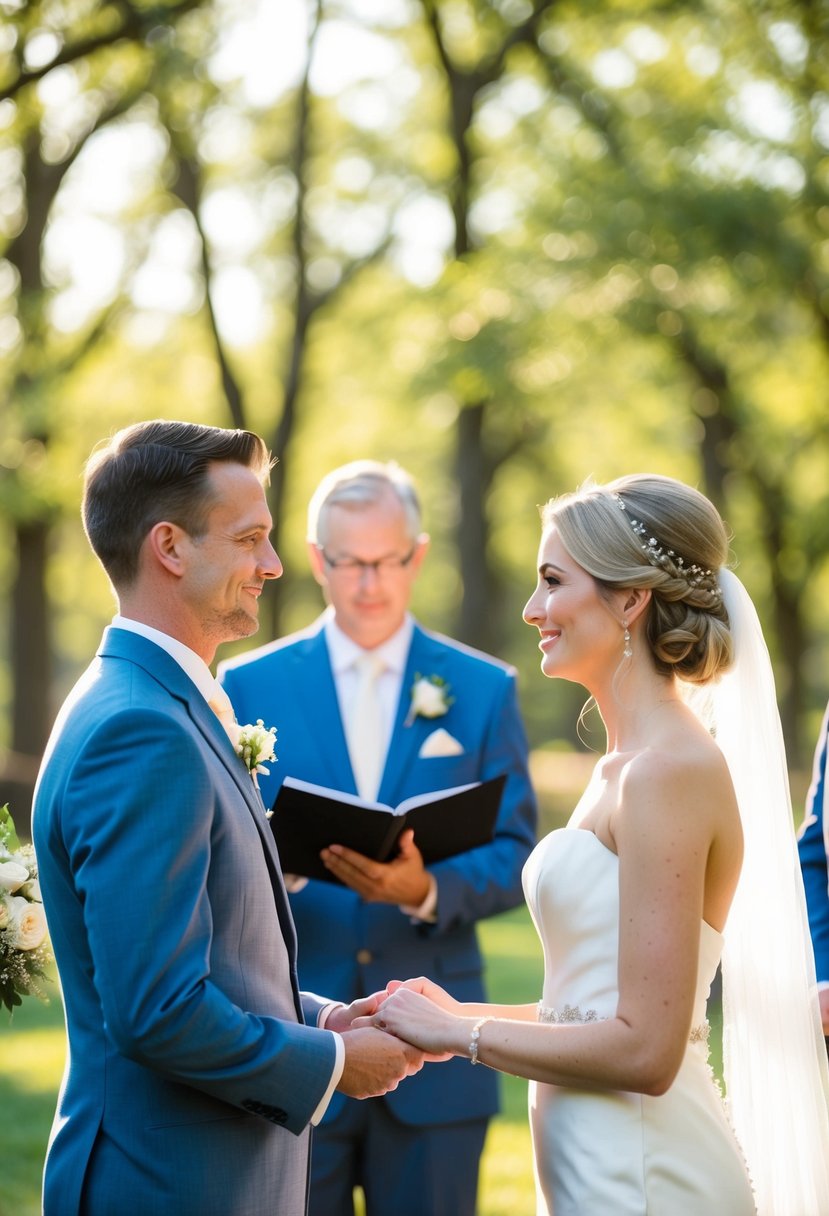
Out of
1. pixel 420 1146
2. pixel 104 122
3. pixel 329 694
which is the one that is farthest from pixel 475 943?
pixel 104 122

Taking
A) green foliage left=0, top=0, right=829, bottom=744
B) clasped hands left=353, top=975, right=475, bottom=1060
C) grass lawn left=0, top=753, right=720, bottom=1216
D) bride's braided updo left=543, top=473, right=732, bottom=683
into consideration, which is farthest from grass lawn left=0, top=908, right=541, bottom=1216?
green foliage left=0, top=0, right=829, bottom=744

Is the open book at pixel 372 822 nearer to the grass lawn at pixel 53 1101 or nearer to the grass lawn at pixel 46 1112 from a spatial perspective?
the grass lawn at pixel 53 1101

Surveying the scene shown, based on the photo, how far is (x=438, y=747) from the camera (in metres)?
4.54

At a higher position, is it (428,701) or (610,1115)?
(428,701)

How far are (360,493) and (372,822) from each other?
4.65 feet

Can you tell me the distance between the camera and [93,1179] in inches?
105

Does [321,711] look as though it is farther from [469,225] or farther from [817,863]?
[469,225]

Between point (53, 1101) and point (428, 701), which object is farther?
point (53, 1101)

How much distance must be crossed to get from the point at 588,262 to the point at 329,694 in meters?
12.5

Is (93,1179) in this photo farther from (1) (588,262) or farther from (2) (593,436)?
(2) (593,436)

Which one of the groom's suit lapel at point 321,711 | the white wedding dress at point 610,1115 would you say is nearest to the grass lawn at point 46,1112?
the groom's suit lapel at point 321,711

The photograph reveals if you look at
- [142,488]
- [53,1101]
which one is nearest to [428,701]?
[142,488]

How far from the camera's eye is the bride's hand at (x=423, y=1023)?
3.06m

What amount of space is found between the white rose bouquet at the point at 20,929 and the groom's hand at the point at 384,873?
851 mm
